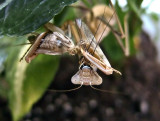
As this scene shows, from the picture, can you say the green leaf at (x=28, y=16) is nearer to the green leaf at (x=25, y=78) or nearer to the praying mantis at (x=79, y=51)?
the praying mantis at (x=79, y=51)

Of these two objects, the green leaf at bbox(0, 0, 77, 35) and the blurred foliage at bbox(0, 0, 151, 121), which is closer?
the green leaf at bbox(0, 0, 77, 35)

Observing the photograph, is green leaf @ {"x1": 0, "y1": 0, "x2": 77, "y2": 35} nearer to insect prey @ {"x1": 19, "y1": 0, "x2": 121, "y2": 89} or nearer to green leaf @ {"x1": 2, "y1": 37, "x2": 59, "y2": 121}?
insect prey @ {"x1": 19, "y1": 0, "x2": 121, "y2": 89}

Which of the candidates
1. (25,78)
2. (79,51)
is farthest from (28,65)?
(79,51)

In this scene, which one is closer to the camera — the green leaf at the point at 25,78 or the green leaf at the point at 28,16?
the green leaf at the point at 28,16

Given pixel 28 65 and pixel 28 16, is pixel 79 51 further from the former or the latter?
pixel 28 65

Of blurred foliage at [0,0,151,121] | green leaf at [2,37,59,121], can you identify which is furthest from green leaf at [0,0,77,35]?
green leaf at [2,37,59,121]

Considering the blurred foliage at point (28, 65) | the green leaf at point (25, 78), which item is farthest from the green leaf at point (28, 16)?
the green leaf at point (25, 78)
